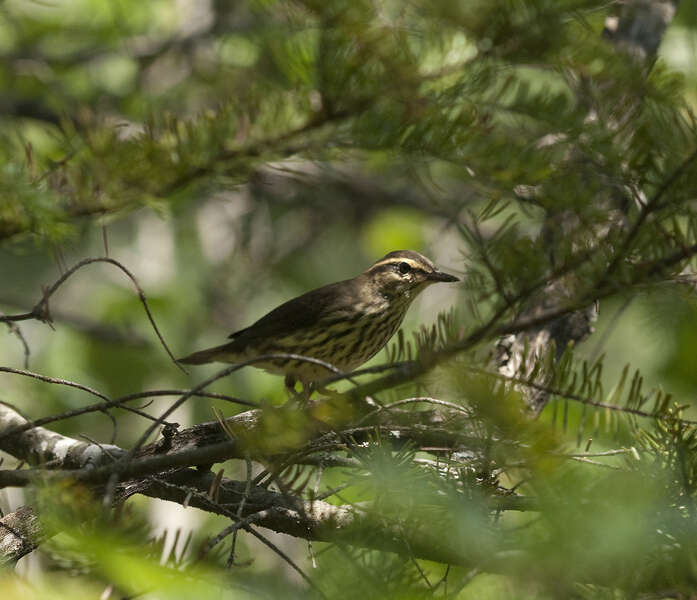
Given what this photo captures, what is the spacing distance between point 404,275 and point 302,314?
0.65 m

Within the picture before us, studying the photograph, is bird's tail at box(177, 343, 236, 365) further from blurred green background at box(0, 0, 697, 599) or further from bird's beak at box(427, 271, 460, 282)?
bird's beak at box(427, 271, 460, 282)

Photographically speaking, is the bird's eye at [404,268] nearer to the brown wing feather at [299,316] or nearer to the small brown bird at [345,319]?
the small brown bird at [345,319]

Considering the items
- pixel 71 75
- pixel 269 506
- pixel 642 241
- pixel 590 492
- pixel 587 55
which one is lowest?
pixel 590 492

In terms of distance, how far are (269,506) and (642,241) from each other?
170cm

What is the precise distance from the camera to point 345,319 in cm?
511

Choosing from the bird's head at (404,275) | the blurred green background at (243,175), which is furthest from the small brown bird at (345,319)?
the blurred green background at (243,175)

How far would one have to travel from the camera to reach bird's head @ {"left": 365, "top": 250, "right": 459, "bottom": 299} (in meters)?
5.12

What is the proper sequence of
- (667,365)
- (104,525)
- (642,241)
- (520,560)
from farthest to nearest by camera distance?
(667,365) → (642,241) → (104,525) → (520,560)

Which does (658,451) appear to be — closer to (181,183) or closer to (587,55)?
(587,55)

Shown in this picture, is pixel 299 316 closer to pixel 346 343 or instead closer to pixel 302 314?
pixel 302 314

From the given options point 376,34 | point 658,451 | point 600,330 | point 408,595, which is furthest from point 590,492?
point 600,330

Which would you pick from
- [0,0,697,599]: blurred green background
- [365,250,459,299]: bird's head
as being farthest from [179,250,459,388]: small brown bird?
[0,0,697,599]: blurred green background

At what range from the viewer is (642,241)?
1917 millimetres

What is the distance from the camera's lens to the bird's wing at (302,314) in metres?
5.16
